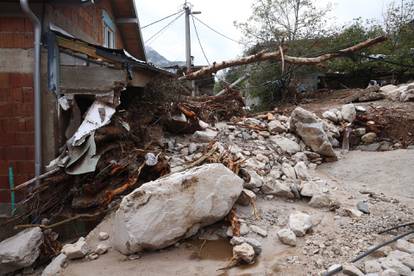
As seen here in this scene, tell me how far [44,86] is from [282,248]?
12.5 ft

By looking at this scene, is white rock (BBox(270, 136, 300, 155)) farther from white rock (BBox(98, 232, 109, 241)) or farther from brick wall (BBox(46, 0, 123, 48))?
brick wall (BBox(46, 0, 123, 48))

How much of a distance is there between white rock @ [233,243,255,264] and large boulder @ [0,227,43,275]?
2.39 meters

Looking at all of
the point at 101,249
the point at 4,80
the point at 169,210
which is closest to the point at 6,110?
the point at 4,80

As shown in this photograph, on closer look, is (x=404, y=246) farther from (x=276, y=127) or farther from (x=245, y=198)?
(x=276, y=127)

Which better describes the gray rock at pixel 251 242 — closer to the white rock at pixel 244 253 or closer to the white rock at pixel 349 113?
the white rock at pixel 244 253

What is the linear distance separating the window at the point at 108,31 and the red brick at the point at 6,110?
4108 mm

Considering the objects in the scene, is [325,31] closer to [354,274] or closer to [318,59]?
[318,59]

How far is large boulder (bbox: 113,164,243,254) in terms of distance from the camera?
3.45m

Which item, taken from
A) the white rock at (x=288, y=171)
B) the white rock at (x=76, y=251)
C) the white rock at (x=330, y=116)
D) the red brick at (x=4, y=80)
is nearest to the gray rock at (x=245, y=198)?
the white rock at (x=288, y=171)

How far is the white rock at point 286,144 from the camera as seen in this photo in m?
7.12

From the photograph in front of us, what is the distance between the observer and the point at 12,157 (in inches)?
181

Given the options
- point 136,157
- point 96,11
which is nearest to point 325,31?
point 96,11

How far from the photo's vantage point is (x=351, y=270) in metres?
3.05

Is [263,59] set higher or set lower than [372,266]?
higher
